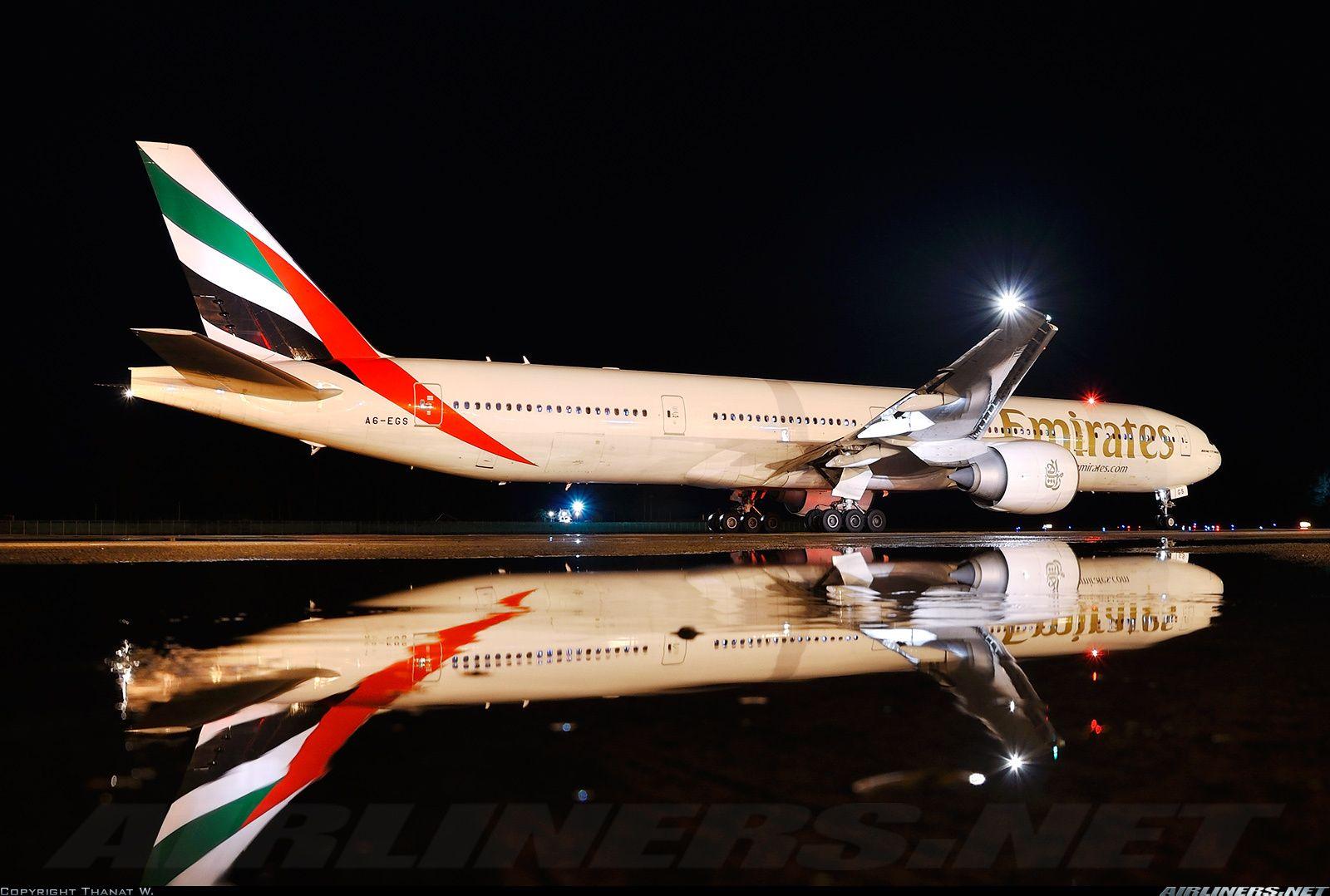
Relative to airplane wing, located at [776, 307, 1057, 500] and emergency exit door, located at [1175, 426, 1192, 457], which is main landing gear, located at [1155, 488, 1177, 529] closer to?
emergency exit door, located at [1175, 426, 1192, 457]

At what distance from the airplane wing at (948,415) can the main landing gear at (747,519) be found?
2.42 metres

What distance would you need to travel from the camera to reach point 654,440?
68.7ft

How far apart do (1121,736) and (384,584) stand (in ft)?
23.4

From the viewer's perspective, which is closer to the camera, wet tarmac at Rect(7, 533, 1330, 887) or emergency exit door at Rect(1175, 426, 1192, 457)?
wet tarmac at Rect(7, 533, 1330, 887)

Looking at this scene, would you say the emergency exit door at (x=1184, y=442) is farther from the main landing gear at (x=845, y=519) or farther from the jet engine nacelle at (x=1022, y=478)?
the main landing gear at (x=845, y=519)

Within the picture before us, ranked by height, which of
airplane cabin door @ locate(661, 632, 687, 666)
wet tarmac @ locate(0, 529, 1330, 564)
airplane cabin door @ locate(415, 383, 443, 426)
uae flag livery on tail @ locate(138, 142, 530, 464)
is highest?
uae flag livery on tail @ locate(138, 142, 530, 464)

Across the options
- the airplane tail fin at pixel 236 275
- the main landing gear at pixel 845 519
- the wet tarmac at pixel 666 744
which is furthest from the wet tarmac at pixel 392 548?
the wet tarmac at pixel 666 744

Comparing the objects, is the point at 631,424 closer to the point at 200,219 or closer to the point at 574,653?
the point at 200,219

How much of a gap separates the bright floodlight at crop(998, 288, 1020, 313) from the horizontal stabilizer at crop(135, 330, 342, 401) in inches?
505

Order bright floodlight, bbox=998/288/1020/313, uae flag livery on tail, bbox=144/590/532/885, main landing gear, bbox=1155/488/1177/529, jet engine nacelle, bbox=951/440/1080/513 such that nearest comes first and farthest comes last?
uae flag livery on tail, bbox=144/590/532/885, bright floodlight, bbox=998/288/1020/313, jet engine nacelle, bbox=951/440/1080/513, main landing gear, bbox=1155/488/1177/529

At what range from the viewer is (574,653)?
5.16 metres

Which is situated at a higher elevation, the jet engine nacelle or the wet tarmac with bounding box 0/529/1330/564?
the jet engine nacelle

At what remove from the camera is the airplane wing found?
20.5 m

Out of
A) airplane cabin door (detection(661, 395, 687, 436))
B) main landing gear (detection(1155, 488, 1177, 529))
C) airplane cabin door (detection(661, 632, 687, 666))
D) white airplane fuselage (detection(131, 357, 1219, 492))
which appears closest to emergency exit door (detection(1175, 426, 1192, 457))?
white airplane fuselage (detection(131, 357, 1219, 492))
